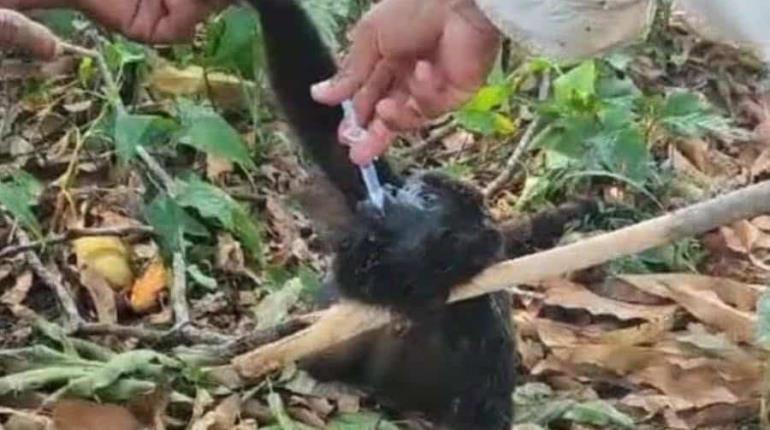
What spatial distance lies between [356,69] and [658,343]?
804 millimetres

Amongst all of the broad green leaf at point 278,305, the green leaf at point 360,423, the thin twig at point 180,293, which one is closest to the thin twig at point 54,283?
the thin twig at point 180,293

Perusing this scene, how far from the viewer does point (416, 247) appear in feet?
6.45

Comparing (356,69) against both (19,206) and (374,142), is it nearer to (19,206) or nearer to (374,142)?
(374,142)

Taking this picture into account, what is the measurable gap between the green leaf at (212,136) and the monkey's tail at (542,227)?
1.26 ft

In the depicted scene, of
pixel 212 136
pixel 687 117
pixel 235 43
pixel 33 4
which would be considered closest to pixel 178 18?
pixel 33 4

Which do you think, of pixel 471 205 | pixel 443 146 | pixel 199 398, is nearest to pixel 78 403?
pixel 199 398

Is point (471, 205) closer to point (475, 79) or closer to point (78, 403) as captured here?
point (475, 79)

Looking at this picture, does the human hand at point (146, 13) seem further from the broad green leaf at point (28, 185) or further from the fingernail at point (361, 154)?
the broad green leaf at point (28, 185)

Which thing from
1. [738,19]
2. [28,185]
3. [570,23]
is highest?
[738,19]

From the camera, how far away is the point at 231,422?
2205 millimetres

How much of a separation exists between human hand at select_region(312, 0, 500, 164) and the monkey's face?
147 mm

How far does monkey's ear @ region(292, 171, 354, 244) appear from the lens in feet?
6.84

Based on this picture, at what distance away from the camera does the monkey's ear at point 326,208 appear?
6.84 feet

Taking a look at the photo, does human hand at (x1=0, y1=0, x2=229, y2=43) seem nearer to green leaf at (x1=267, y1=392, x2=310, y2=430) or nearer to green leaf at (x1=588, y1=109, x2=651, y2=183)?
green leaf at (x1=267, y1=392, x2=310, y2=430)
